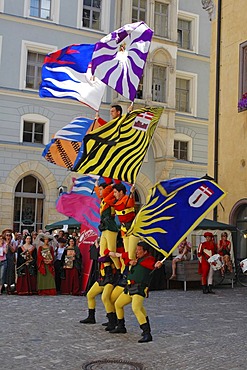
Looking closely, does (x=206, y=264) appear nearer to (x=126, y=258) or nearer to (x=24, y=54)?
(x=126, y=258)

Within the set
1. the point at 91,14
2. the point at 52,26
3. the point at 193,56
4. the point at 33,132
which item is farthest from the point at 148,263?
the point at 193,56

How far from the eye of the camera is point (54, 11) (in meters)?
27.2

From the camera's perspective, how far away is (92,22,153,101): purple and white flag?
29.2 ft

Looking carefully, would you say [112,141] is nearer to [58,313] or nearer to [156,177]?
[58,313]

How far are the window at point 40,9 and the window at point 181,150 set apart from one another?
9.48m

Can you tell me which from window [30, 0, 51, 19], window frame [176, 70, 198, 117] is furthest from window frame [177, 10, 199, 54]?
window [30, 0, 51, 19]

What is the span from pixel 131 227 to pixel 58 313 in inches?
132

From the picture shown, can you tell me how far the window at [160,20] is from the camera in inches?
1161

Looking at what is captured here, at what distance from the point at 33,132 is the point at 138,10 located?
9.02 meters

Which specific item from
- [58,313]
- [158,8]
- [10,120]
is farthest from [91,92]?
[158,8]

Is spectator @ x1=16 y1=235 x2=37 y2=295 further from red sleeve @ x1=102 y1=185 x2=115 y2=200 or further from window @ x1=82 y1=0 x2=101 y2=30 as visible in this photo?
window @ x1=82 y1=0 x2=101 y2=30

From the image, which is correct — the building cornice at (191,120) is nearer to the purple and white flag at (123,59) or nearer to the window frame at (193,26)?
the window frame at (193,26)

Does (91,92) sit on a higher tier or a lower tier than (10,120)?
lower

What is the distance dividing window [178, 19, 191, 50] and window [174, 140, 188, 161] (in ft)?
18.1
